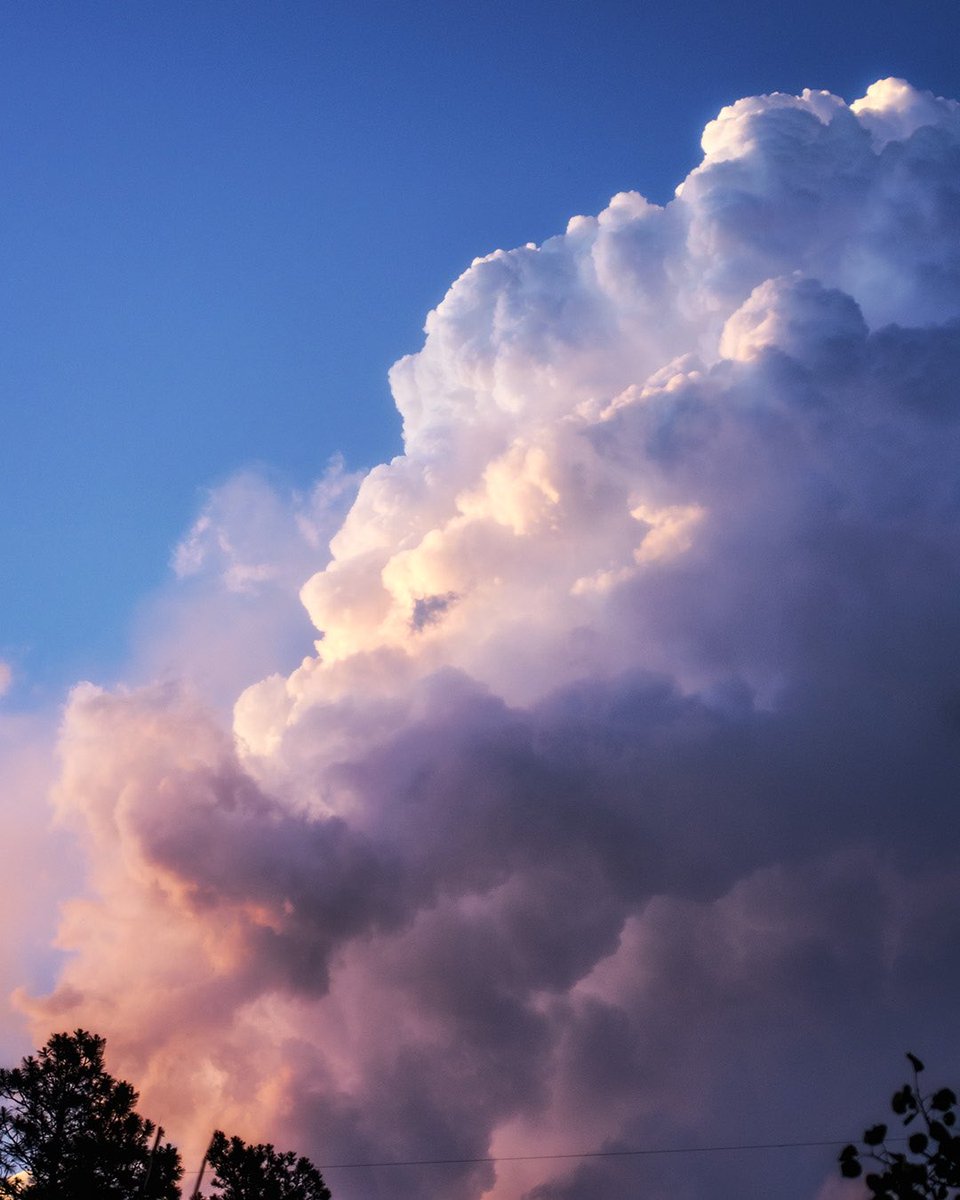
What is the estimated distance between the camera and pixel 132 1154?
5181 cm

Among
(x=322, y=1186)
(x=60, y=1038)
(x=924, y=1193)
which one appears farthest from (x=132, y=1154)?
(x=924, y=1193)

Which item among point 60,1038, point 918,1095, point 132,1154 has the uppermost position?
point 60,1038

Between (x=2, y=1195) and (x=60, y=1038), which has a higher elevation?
(x=60, y=1038)

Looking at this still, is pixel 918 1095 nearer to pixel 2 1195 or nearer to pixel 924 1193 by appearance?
pixel 924 1193

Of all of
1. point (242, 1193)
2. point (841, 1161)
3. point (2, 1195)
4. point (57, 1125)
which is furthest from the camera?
point (242, 1193)

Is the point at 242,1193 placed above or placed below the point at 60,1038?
below

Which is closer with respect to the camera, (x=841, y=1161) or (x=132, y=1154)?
(x=841, y=1161)

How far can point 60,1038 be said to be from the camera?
2135 inches

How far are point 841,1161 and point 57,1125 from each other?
167 ft

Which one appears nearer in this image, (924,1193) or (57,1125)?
(924,1193)

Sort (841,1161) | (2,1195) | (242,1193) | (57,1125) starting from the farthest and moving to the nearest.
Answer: (242,1193)
(57,1125)
(2,1195)
(841,1161)

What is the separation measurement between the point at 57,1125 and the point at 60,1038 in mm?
4549

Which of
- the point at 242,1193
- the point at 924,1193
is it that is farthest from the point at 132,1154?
the point at 924,1193

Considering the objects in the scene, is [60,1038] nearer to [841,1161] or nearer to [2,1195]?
[2,1195]
